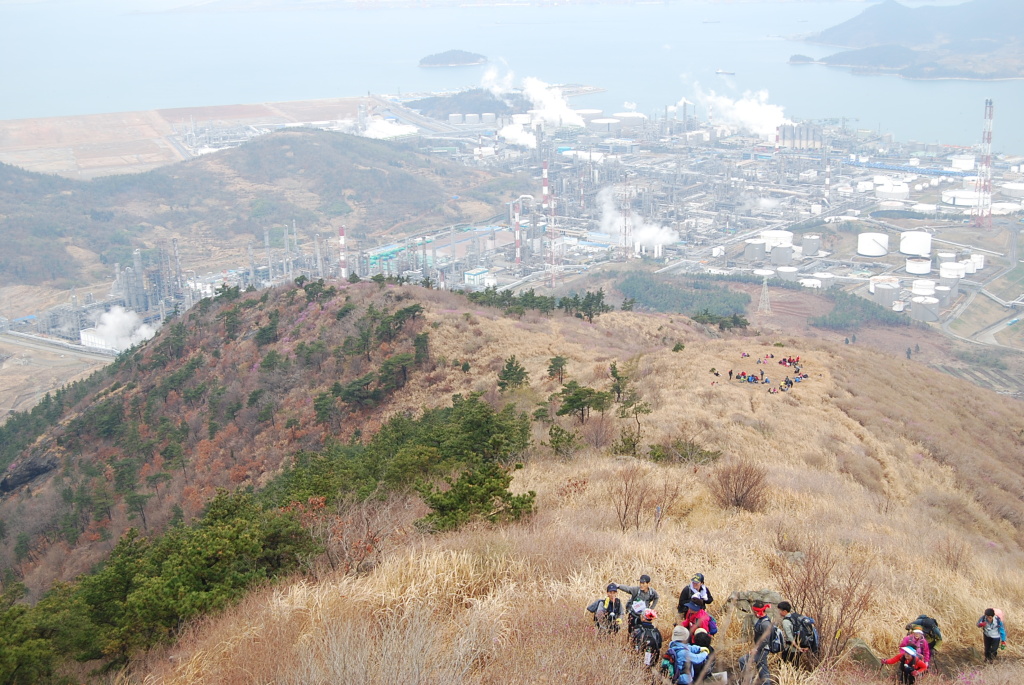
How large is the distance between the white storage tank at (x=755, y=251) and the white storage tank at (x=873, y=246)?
325 inches

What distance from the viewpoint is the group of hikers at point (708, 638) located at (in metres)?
5.09

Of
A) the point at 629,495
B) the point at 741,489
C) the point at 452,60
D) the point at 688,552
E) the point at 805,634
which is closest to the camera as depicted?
the point at 805,634

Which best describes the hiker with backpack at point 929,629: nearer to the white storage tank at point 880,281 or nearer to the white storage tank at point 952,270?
the white storage tank at point 880,281

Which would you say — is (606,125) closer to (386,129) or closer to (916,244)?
(386,129)

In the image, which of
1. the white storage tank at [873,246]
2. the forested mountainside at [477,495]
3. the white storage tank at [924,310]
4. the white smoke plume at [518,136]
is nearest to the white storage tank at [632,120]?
the white smoke plume at [518,136]

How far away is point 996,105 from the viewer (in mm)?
135875

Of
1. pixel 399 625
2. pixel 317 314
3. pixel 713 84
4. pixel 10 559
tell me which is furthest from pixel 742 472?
pixel 713 84

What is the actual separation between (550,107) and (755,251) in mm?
79701

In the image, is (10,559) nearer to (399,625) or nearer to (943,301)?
(399,625)

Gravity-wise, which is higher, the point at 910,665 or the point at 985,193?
the point at 910,665

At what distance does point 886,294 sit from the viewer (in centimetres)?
5744

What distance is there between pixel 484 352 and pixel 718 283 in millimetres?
43242

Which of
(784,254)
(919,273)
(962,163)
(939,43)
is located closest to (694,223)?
(784,254)

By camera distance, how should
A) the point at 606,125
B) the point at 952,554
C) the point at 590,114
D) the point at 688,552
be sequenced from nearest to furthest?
the point at 688,552 → the point at 952,554 → the point at 606,125 → the point at 590,114
